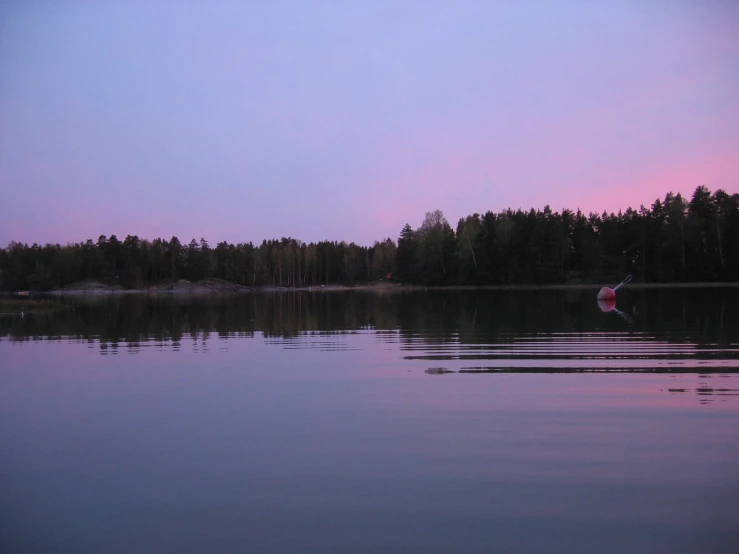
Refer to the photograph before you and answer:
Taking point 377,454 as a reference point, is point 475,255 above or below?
above

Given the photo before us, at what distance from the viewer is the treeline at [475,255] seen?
86.9 meters

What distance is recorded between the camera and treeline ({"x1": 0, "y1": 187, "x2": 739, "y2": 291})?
3420 inches

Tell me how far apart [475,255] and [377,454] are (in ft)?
330

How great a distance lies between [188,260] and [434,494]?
156 m

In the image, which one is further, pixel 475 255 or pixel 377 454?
pixel 475 255

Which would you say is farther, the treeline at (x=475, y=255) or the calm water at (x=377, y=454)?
the treeline at (x=475, y=255)

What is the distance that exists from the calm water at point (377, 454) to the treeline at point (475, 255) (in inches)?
3207

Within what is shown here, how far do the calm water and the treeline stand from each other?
8147 centimetres

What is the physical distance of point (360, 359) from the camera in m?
16.7

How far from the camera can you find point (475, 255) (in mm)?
106062

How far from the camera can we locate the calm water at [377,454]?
5711mm

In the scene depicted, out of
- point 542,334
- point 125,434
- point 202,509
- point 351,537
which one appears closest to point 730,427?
point 351,537

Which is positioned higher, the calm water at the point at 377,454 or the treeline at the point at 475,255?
the treeline at the point at 475,255

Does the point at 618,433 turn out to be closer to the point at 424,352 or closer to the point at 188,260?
the point at 424,352
